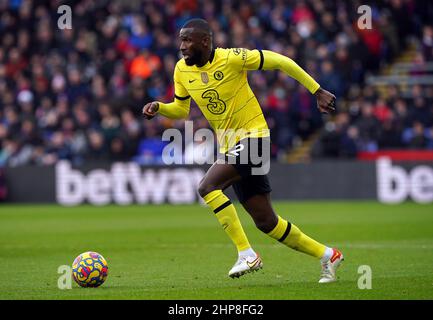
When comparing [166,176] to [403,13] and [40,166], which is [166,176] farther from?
[403,13]

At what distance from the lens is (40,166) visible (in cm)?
2481

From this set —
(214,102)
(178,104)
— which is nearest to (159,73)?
(178,104)

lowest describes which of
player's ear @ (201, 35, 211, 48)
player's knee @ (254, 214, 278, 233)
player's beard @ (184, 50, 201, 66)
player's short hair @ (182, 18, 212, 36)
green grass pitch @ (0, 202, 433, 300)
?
green grass pitch @ (0, 202, 433, 300)

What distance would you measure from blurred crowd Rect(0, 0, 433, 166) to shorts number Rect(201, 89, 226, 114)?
561 inches

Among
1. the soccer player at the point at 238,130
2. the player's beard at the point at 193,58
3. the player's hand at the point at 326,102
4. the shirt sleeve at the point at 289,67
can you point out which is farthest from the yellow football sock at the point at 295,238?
the player's beard at the point at 193,58

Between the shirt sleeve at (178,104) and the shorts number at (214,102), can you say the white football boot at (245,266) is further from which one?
the shirt sleeve at (178,104)

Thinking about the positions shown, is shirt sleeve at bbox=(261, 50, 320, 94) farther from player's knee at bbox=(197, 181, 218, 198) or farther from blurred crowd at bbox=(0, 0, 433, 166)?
blurred crowd at bbox=(0, 0, 433, 166)

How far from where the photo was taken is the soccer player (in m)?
9.48

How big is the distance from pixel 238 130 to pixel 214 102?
1.27 ft

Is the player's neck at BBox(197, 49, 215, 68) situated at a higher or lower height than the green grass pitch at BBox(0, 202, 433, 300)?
higher

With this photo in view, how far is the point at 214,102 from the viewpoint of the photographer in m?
9.77

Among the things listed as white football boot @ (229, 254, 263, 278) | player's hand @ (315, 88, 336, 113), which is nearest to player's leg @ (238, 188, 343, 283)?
Answer: white football boot @ (229, 254, 263, 278)

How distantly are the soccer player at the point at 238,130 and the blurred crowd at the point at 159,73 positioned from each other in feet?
46.8

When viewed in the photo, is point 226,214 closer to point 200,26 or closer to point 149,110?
point 149,110
